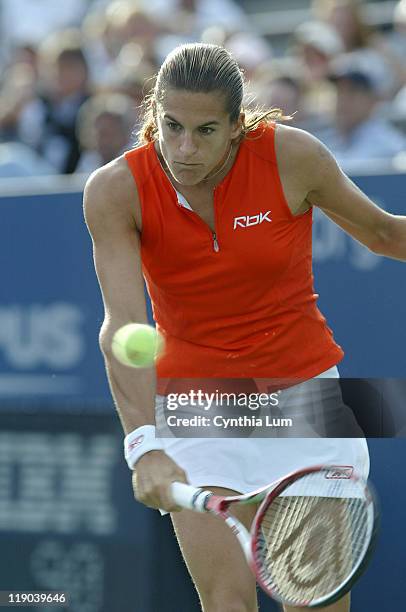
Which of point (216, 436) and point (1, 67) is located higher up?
point (1, 67)

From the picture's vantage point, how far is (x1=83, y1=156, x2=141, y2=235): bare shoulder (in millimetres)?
3391

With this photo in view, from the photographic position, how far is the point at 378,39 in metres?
7.27

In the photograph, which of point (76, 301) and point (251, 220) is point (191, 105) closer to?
point (251, 220)

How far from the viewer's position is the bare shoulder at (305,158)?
3.48 metres

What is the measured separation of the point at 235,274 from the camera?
3473 mm

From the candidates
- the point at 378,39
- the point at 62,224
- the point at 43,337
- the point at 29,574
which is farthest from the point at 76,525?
the point at 378,39

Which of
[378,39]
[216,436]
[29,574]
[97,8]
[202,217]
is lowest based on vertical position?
[29,574]

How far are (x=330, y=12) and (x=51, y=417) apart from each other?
3544mm

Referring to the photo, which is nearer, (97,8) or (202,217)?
(202,217)

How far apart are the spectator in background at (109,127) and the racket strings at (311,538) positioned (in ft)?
11.3

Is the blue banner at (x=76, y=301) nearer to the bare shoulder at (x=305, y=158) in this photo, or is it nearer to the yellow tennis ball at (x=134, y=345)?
the bare shoulder at (x=305, y=158)

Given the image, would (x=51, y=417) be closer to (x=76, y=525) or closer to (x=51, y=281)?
(x=76, y=525)

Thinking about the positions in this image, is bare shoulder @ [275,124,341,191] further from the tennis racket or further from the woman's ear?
the tennis racket

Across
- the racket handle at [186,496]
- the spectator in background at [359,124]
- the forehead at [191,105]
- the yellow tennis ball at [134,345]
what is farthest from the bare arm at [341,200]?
the spectator in background at [359,124]
